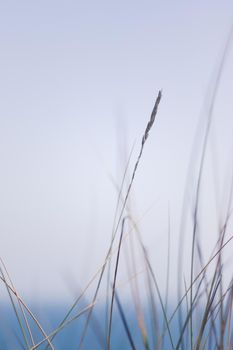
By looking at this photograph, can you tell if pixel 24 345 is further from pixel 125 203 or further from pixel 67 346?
pixel 125 203

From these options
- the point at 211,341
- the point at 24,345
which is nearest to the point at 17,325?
the point at 24,345

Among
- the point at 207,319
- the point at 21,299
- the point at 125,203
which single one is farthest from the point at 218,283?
the point at 21,299

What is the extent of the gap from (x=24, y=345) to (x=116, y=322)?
15 centimetres

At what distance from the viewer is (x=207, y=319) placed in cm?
75

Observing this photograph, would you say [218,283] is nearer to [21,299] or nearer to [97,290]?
[97,290]

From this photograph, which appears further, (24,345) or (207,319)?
(24,345)

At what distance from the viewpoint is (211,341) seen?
31.0 inches

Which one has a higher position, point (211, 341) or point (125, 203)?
point (125, 203)

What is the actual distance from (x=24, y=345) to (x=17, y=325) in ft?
0.13

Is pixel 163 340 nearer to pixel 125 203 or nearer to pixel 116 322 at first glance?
pixel 116 322

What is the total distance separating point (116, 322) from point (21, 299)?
15 centimetres

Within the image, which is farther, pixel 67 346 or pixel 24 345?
pixel 24 345

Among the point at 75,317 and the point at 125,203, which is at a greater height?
the point at 125,203

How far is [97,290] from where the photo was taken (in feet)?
2.78
